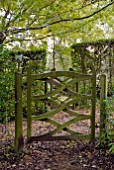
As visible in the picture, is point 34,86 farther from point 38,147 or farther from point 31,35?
point 31,35

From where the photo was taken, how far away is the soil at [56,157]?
315cm

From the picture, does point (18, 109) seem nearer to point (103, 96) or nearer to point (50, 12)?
point (103, 96)

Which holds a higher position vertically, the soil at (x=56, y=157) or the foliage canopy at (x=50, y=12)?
the foliage canopy at (x=50, y=12)

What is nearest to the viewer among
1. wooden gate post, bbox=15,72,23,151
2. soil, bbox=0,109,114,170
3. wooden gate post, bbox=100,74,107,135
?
soil, bbox=0,109,114,170

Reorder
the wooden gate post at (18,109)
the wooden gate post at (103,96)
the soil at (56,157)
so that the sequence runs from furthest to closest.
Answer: the wooden gate post at (103,96) < the wooden gate post at (18,109) < the soil at (56,157)

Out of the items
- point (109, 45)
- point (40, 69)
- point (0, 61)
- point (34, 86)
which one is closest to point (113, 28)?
point (109, 45)

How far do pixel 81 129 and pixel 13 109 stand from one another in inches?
78.0

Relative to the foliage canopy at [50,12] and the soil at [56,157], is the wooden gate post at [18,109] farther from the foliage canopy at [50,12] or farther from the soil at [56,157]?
the foliage canopy at [50,12]

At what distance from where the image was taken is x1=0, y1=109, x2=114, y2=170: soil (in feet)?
10.3

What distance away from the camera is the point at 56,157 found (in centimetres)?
359

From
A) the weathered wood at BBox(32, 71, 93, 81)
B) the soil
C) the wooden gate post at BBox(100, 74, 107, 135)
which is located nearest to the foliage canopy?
the weathered wood at BBox(32, 71, 93, 81)

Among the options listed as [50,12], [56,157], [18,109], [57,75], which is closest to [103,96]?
[57,75]

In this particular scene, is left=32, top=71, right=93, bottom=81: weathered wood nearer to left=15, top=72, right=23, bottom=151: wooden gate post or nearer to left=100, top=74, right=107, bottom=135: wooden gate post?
left=100, top=74, right=107, bottom=135: wooden gate post

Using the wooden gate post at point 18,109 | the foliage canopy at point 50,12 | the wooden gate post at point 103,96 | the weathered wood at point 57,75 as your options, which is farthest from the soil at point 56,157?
the foliage canopy at point 50,12
